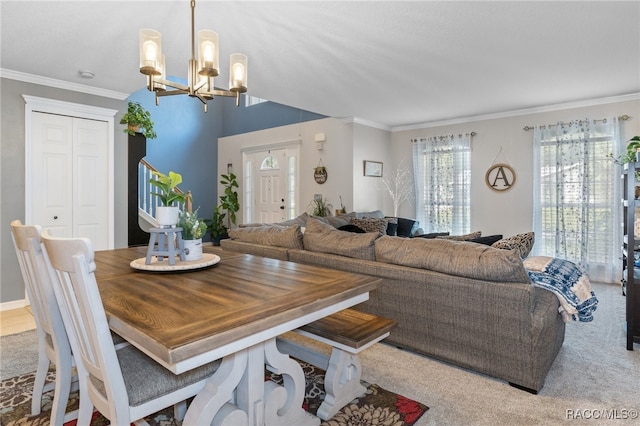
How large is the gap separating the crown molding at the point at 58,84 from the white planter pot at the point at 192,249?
320 cm

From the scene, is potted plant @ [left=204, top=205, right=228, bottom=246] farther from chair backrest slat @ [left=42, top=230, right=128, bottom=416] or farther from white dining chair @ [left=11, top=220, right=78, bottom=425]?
chair backrest slat @ [left=42, top=230, right=128, bottom=416]

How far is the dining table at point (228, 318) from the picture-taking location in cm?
107

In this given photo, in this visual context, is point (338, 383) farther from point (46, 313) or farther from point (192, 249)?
point (46, 313)

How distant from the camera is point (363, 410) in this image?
6.21 ft

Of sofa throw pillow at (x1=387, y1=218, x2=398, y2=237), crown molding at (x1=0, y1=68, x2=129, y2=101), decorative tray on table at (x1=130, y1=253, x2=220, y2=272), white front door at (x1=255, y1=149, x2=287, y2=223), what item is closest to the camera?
decorative tray on table at (x1=130, y1=253, x2=220, y2=272)

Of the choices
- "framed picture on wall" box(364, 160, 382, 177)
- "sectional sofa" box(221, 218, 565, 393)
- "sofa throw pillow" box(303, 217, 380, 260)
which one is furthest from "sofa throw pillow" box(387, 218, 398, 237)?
"sectional sofa" box(221, 218, 565, 393)

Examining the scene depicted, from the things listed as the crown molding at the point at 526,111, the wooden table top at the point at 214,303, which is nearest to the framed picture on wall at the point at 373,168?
the crown molding at the point at 526,111

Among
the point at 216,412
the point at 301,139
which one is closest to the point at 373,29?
the point at 216,412

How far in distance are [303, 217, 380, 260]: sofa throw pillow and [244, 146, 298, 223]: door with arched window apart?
385cm

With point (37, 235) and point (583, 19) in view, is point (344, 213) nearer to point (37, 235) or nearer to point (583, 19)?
point (583, 19)

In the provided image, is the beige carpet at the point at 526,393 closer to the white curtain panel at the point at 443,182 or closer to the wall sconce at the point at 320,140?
the white curtain panel at the point at 443,182

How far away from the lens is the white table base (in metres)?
1.34

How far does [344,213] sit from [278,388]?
14.9 feet

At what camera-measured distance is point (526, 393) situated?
205 centimetres
